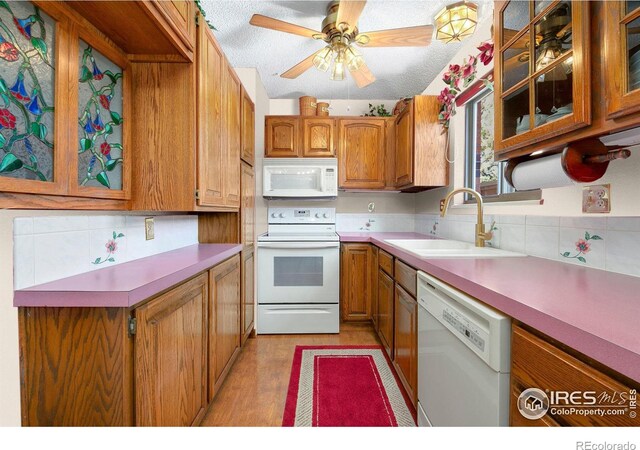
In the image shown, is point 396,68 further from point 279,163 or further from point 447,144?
point 279,163

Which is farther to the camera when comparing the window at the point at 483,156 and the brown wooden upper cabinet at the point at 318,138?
the brown wooden upper cabinet at the point at 318,138

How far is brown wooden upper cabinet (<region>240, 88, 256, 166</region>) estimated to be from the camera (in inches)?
88.3

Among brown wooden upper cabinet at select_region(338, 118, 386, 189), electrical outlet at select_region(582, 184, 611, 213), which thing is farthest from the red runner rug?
brown wooden upper cabinet at select_region(338, 118, 386, 189)

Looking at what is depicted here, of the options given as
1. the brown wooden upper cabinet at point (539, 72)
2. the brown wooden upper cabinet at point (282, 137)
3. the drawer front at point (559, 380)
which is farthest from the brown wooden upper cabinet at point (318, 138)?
the drawer front at point (559, 380)

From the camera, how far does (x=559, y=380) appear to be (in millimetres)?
598

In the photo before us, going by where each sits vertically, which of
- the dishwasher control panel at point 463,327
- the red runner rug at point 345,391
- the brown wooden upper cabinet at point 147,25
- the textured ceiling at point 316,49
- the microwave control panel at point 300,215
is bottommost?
the red runner rug at point 345,391

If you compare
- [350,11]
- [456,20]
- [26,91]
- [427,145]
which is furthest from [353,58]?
[26,91]

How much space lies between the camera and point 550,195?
133 centimetres

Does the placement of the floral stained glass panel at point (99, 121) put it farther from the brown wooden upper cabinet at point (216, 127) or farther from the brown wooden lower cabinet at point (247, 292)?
the brown wooden lower cabinet at point (247, 292)

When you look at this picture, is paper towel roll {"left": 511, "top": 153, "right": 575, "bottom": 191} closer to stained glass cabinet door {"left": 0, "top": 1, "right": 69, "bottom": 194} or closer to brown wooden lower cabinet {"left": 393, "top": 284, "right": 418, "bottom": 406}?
brown wooden lower cabinet {"left": 393, "top": 284, "right": 418, "bottom": 406}

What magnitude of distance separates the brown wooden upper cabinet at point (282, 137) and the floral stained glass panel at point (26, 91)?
2086 millimetres

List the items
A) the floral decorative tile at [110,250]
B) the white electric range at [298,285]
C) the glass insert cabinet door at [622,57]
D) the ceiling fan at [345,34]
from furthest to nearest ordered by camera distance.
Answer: the white electric range at [298,285] < the ceiling fan at [345,34] < the floral decorative tile at [110,250] < the glass insert cabinet door at [622,57]

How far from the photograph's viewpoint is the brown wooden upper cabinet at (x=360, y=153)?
9.89ft

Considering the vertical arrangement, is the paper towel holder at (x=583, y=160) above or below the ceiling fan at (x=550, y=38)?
below
